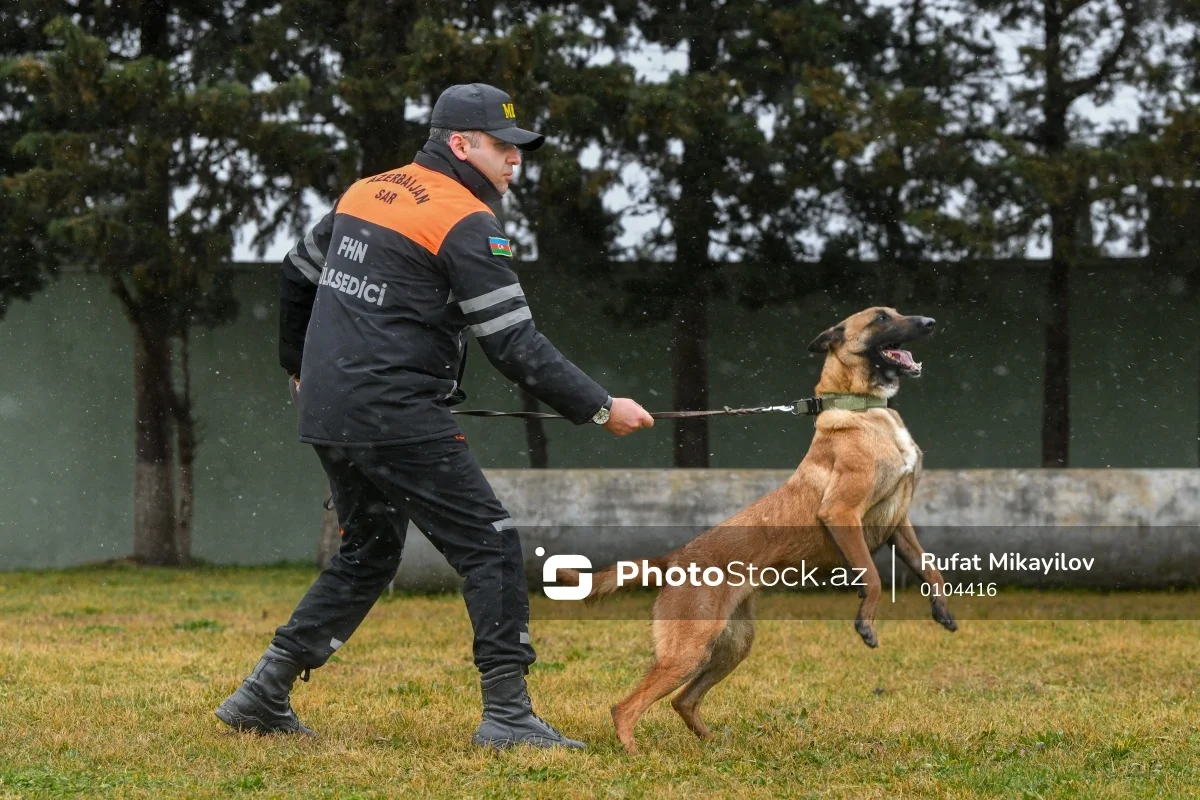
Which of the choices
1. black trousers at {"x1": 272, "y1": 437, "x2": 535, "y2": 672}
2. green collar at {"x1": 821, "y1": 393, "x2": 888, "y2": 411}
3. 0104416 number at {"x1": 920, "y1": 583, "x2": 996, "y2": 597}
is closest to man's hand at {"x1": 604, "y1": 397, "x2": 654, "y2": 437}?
black trousers at {"x1": 272, "y1": 437, "x2": 535, "y2": 672}

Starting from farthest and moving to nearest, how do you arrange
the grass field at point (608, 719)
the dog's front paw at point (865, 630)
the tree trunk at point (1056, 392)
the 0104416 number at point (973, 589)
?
1. the tree trunk at point (1056, 392)
2. the 0104416 number at point (973, 589)
3. the dog's front paw at point (865, 630)
4. the grass field at point (608, 719)

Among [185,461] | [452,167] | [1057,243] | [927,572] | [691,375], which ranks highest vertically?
[1057,243]

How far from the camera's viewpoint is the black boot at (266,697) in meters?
4.48

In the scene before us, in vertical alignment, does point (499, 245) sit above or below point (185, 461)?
above

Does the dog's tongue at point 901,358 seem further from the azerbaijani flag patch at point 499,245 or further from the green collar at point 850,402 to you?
the azerbaijani flag patch at point 499,245

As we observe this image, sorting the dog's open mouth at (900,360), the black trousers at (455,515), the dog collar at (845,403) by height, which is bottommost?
the black trousers at (455,515)

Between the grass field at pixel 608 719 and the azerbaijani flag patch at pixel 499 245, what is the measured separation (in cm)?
150

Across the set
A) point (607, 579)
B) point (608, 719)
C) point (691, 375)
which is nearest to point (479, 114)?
point (607, 579)

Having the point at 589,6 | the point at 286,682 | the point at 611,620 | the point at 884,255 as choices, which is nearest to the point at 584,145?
the point at 589,6

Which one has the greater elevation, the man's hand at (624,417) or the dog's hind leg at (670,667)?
the man's hand at (624,417)

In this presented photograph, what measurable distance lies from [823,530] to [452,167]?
1.86 meters

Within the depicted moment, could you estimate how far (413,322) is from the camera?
4090 millimetres

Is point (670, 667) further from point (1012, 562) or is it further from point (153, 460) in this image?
point (153, 460)

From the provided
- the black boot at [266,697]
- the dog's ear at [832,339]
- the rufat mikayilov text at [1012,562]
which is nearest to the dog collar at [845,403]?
the dog's ear at [832,339]
